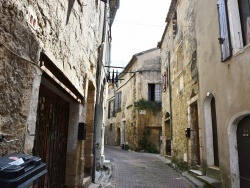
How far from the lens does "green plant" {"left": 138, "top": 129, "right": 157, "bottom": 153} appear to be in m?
15.5

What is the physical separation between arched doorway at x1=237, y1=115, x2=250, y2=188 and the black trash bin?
12.7 ft

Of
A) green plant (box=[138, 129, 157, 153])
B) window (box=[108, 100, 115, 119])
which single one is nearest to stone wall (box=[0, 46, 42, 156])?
green plant (box=[138, 129, 157, 153])

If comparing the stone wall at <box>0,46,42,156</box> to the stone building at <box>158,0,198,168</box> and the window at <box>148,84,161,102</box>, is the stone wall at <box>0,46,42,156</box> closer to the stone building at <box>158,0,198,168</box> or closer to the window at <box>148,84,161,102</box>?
the stone building at <box>158,0,198,168</box>

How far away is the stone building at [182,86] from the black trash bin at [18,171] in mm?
5701

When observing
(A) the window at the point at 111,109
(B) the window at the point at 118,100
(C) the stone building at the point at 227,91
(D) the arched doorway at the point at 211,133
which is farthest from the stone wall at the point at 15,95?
(A) the window at the point at 111,109

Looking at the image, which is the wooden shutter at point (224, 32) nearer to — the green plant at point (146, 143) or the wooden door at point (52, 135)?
the wooden door at point (52, 135)

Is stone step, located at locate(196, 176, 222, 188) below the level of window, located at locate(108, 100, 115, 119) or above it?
below

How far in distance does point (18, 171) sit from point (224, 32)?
4.72 metres

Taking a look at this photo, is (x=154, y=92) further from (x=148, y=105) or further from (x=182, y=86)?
(x=182, y=86)

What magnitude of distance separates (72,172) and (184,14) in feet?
22.1

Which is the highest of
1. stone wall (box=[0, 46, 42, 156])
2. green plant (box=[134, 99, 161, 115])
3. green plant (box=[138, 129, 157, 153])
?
green plant (box=[134, 99, 161, 115])

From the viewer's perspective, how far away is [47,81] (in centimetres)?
277

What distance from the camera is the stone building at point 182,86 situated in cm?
714

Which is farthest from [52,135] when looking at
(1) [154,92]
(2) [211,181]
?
(1) [154,92]
